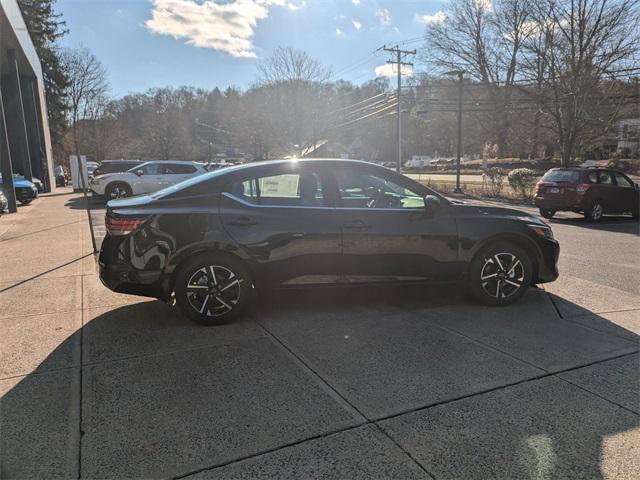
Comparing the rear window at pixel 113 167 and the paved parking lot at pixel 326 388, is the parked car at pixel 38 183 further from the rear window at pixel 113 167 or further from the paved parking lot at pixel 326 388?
the paved parking lot at pixel 326 388

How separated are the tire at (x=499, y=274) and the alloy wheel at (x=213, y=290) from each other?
2.42m

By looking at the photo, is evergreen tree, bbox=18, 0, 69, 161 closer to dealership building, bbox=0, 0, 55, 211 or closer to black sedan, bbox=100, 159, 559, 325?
A: dealership building, bbox=0, 0, 55, 211

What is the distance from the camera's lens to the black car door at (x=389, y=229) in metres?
4.43

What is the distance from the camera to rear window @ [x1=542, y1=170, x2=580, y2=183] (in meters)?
13.4

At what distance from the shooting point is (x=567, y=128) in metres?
25.5

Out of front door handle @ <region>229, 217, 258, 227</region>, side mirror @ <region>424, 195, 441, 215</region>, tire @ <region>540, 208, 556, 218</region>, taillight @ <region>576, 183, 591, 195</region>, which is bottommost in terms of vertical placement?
tire @ <region>540, 208, 556, 218</region>

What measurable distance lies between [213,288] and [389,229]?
175 centimetres

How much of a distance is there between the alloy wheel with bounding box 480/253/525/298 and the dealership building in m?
14.7

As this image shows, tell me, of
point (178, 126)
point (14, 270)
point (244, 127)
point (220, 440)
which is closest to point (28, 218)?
point (14, 270)

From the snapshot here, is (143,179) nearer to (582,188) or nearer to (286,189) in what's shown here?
(286,189)

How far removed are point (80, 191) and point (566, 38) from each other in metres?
27.9

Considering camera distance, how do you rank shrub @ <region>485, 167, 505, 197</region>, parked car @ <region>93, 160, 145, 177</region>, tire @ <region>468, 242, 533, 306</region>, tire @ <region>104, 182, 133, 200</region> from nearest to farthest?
tire @ <region>468, 242, 533, 306</region> → tire @ <region>104, 182, 133, 200</region> → parked car @ <region>93, 160, 145, 177</region> → shrub @ <region>485, 167, 505, 197</region>

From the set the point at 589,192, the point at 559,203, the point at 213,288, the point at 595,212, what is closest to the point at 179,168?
the point at 559,203

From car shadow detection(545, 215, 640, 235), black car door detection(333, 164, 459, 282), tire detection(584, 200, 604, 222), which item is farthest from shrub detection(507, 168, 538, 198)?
black car door detection(333, 164, 459, 282)
